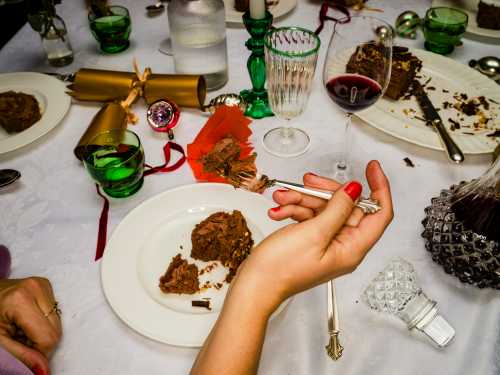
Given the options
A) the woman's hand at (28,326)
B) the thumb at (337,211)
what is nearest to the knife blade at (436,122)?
the thumb at (337,211)

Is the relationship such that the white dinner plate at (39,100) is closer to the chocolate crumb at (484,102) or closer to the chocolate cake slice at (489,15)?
the chocolate crumb at (484,102)

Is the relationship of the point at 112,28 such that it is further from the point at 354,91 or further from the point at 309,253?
the point at 309,253

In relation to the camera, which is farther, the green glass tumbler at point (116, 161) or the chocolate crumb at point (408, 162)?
the chocolate crumb at point (408, 162)

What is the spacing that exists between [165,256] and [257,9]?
30.1 inches

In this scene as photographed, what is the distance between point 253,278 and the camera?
70 cm

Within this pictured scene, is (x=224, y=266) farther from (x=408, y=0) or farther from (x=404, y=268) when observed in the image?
(x=408, y=0)

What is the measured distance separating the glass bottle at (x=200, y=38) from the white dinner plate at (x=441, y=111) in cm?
52

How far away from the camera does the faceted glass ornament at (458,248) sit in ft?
2.56

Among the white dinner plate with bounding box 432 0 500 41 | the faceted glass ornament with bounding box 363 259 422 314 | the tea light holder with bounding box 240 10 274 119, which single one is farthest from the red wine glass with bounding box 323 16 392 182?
the white dinner plate with bounding box 432 0 500 41

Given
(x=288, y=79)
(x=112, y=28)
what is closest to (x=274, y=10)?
(x=112, y=28)

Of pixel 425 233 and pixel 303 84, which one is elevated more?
pixel 303 84

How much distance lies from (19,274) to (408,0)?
1903 millimetres

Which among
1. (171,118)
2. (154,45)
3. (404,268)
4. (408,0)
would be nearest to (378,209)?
(404,268)

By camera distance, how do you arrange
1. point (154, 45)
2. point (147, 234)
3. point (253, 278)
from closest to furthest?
point (253, 278) → point (147, 234) → point (154, 45)
